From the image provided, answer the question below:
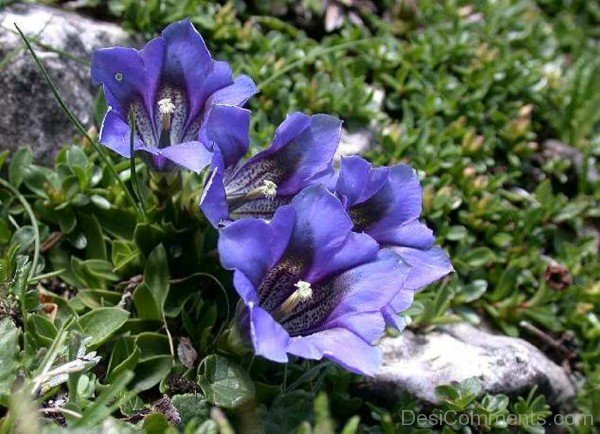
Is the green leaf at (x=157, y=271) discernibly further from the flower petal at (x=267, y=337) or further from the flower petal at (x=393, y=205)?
the flower petal at (x=267, y=337)

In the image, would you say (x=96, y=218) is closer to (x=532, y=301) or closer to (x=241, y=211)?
(x=241, y=211)

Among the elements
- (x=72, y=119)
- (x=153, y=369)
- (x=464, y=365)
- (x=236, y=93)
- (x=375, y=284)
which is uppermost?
(x=236, y=93)

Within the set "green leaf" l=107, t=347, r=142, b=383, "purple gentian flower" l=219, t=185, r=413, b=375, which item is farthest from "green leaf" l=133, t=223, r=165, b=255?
"purple gentian flower" l=219, t=185, r=413, b=375

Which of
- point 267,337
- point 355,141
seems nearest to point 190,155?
point 267,337

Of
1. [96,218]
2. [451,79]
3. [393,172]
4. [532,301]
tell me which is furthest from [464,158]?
[96,218]

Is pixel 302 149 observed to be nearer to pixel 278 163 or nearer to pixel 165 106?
pixel 278 163

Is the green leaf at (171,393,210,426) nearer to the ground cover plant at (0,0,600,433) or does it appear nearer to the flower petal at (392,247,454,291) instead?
the ground cover plant at (0,0,600,433)
